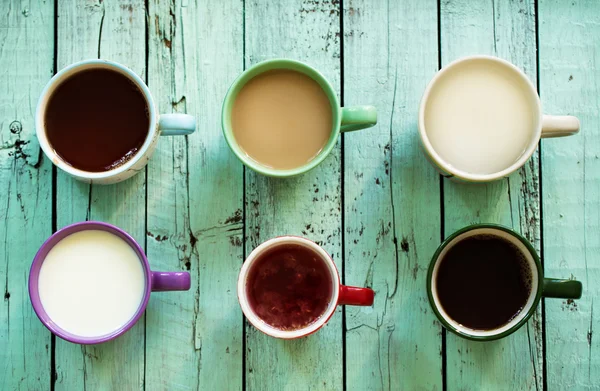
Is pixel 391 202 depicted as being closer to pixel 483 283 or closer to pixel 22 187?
pixel 483 283

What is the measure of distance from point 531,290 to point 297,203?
38 centimetres

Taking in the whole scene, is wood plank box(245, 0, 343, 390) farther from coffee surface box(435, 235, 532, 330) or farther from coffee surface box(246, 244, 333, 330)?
coffee surface box(435, 235, 532, 330)

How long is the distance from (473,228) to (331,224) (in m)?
0.22

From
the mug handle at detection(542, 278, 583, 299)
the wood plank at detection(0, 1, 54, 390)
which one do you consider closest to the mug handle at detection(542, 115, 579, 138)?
the mug handle at detection(542, 278, 583, 299)

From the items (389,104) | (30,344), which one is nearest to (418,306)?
(389,104)

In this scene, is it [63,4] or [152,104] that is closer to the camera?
[152,104]

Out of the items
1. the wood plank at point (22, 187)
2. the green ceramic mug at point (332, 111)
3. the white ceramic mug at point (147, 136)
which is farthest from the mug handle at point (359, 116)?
the wood plank at point (22, 187)

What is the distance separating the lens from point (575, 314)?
1.03 metres

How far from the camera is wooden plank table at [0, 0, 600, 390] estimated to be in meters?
1.02

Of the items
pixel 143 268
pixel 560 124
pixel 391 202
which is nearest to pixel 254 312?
pixel 143 268

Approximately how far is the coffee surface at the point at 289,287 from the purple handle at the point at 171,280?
9cm

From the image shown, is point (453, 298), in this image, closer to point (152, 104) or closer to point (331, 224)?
point (331, 224)

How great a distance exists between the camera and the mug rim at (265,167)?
926mm

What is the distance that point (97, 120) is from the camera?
0.96 metres
